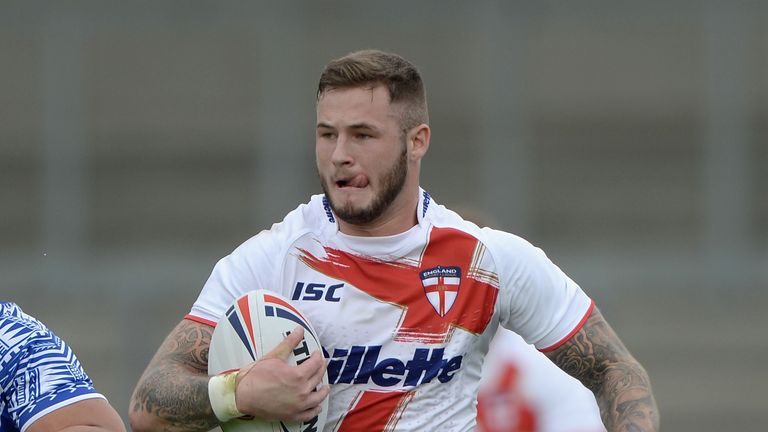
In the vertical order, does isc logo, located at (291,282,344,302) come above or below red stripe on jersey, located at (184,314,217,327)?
above

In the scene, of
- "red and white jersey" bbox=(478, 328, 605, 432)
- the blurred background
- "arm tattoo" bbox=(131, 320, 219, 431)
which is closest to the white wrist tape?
"arm tattoo" bbox=(131, 320, 219, 431)

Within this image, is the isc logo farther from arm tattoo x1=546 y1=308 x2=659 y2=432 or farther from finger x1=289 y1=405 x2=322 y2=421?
arm tattoo x1=546 y1=308 x2=659 y2=432

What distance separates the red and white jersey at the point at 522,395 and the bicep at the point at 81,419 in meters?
2.38

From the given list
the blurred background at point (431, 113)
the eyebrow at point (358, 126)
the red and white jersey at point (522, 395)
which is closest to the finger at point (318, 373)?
the eyebrow at point (358, 126)

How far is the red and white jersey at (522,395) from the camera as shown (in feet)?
19.6

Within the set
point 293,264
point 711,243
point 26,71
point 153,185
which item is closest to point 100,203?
point 153,185

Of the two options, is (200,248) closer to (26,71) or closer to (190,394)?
(26,71)

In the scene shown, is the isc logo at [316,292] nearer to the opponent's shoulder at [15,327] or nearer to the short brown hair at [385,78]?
the short brown hair at [385,78]

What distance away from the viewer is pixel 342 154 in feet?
13.8

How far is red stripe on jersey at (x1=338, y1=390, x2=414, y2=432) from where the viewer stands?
434cm

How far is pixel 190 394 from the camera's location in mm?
4141

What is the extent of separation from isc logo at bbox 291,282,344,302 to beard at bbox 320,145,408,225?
209 mm

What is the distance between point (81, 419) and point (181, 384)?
417 mm

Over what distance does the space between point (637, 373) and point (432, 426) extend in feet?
2.13
